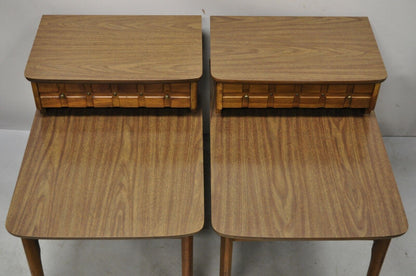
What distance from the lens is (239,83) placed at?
1730mm

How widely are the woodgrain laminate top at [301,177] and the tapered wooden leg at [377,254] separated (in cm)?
13

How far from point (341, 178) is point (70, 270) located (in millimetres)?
1009

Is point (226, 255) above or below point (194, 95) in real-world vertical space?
below

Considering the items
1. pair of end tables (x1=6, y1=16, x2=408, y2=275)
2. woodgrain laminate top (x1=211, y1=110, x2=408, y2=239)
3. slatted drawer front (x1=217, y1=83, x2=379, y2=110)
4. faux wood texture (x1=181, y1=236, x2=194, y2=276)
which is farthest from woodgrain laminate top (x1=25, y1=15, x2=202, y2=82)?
faux wood texture (x1=181, y1=236, x2=194, y2=276)

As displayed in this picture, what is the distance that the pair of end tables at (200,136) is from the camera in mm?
1541

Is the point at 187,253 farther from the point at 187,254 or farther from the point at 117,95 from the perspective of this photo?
the point at 117,95

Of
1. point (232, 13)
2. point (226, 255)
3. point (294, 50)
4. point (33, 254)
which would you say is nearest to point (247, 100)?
point (294, 50)

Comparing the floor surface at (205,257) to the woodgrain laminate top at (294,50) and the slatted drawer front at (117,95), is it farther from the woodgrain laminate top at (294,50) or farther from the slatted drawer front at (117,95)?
the woodgrain laminate top at (294,50)

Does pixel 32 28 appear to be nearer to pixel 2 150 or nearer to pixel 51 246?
pixel 2 150

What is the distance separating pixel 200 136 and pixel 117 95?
0.30 meters

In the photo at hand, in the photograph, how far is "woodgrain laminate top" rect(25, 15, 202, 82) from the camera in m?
1.72

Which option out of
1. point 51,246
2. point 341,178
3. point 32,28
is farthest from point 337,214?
point 32,28

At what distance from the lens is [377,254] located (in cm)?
168

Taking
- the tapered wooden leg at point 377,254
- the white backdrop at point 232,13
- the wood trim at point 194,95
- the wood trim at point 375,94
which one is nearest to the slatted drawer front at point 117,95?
the wood trim at point 194,95
